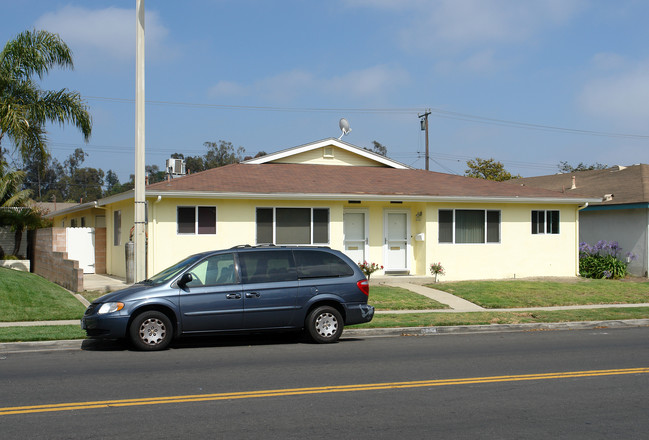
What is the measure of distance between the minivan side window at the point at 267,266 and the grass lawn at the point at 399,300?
468 centimetres

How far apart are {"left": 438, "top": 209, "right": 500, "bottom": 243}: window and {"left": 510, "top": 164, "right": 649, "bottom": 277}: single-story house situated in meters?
4.07

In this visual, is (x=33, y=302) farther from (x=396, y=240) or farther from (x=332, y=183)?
(x=396, y=240)

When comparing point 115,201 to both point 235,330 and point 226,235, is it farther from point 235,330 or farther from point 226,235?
point 235,330

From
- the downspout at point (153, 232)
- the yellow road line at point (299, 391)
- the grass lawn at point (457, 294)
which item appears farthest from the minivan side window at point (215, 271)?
the downspout at point (153, 232)

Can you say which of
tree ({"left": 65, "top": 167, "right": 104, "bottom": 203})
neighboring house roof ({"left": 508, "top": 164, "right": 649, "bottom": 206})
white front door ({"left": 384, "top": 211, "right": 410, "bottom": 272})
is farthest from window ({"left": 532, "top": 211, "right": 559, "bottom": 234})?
tree ({"left": 65, "top": 167, "right": 104, "bottom": 203})

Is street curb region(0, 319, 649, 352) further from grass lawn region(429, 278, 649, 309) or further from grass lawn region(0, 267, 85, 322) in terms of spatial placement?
grass lawn region(0, 267, 85, 322)

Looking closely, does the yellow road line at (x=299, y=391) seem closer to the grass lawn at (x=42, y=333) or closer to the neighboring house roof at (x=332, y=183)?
the grass lawn at (x=42, y=333)

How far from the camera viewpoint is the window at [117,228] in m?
21.4

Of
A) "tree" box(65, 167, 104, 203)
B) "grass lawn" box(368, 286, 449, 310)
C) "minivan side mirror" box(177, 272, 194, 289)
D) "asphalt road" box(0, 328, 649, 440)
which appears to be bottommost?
"asphalt road" box(0, 328, 649, 440)

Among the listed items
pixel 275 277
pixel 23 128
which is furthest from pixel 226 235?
pixel 275 277

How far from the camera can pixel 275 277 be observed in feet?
35.9

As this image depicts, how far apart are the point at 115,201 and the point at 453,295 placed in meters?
11.1

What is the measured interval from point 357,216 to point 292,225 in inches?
95.8

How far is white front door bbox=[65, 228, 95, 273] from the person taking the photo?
22.1 metres
